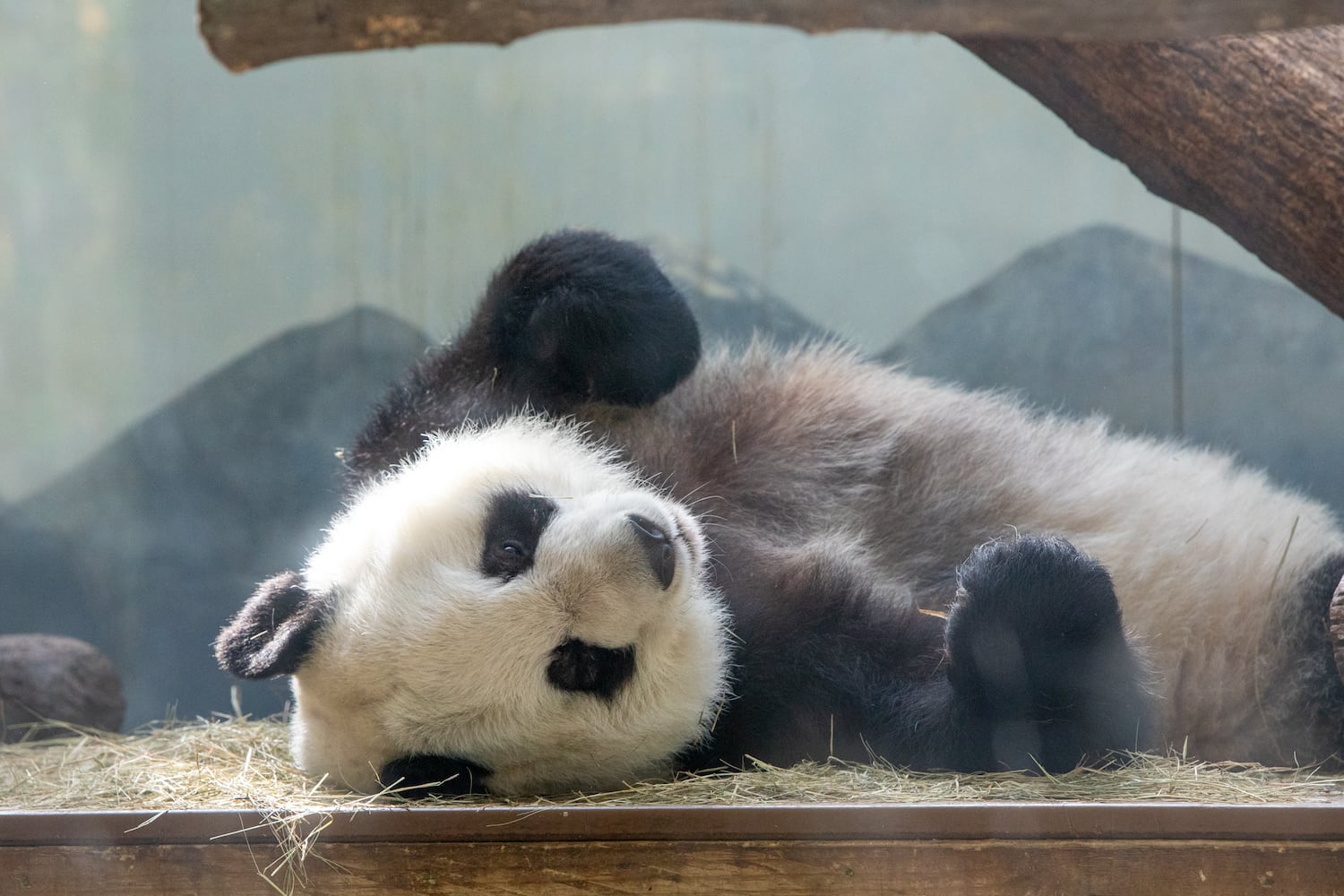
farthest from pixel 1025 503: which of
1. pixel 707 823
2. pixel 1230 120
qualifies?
pixel 707 823

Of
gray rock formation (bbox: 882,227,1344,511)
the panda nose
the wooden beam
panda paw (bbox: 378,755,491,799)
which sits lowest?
panda paw (bbox: 378,755,491,799)

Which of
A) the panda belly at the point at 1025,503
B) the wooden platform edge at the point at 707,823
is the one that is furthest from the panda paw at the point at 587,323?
the wooden platform edge at the point at 707,823

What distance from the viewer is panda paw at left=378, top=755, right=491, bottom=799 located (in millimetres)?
2592

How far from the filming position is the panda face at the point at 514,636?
2.57 metres

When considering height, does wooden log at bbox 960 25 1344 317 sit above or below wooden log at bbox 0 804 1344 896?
above

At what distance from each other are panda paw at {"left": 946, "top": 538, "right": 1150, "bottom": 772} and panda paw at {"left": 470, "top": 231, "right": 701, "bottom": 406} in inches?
45.5

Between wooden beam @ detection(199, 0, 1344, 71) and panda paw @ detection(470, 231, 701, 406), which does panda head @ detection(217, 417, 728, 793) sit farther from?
wooden beam @ detection(199, 0, 1344, 71)

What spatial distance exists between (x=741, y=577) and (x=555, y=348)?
2.82 feet

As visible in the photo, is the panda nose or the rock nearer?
the panda nose

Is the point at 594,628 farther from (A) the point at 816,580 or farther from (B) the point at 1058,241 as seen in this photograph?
(B) the point at 1058,241

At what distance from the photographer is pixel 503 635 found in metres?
2.56

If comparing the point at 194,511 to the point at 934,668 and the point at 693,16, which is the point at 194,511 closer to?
the point at 934,668

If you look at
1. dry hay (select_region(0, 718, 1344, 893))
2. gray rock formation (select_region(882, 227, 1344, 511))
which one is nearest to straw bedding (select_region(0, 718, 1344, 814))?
dry hay (select_region(0, 718, 1344, 893))

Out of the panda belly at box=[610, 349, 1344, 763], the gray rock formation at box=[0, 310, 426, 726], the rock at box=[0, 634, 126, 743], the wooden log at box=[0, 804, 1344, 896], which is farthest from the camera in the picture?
the gray rock formation at box=[0, 310, 426, 726]
